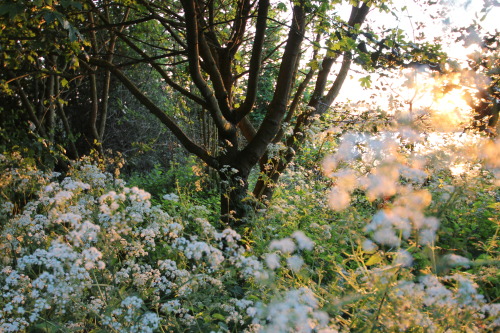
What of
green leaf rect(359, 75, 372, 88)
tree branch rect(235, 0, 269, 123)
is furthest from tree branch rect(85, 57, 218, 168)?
green leaf rect(359, 75, 372, 88)

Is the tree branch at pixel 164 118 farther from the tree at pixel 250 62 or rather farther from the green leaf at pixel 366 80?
the green leaf at pixel 366 80

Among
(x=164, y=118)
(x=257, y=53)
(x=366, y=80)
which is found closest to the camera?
(x=366, y=80)

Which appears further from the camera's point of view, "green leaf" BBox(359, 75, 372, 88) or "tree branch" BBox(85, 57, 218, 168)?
"tree branch" BBox(85, 57, 218, 168)

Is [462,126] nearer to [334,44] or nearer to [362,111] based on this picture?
[334,44]

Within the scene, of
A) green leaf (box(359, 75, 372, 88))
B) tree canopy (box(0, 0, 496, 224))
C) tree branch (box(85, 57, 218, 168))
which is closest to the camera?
tree canopy (box(0, 0, 496, 224))

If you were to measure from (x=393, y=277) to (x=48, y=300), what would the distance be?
1574mm

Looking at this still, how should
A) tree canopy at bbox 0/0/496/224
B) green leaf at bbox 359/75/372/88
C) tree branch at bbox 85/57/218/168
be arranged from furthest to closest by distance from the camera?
tree branch at bbox 85/57/218/168, green leaf at bbox 359/75/372/88, tree canopy at bbox 0/0/496/224

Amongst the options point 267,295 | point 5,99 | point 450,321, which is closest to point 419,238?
point 450,321

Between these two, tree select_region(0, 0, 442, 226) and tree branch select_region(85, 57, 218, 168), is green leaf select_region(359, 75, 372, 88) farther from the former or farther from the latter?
tree branch select_region(85, 57, 218, 168)

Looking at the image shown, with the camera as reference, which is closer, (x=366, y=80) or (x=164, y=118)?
(x=366, y=80)

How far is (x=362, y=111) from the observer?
4.12 m

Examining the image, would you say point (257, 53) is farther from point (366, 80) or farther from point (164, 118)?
point (164, 118)

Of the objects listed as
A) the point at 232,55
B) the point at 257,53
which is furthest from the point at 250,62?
the point at 232,55

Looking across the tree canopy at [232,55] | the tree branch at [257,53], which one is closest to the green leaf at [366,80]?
the tree canopy at [232,55]
